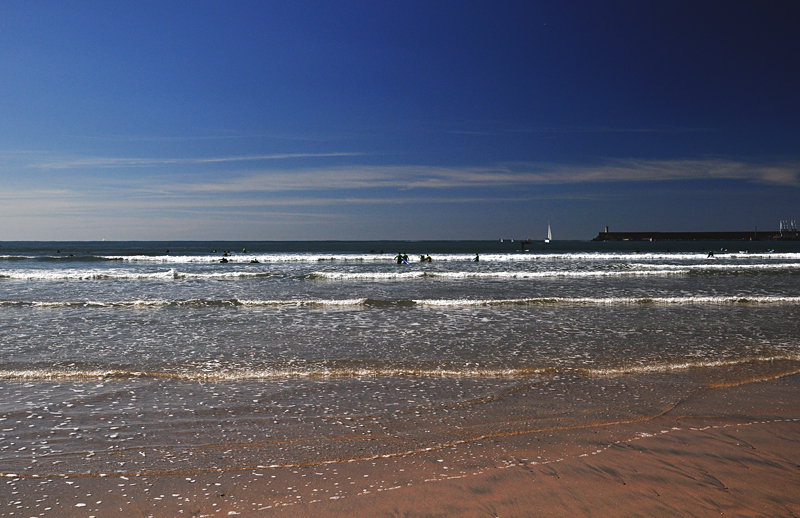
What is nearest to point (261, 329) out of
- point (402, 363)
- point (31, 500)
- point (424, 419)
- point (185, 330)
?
point (185, 330)

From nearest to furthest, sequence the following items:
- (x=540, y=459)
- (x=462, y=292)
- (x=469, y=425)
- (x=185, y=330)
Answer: (x=540, y=459)
(x=469, y=425)
(x=185, y=330)
(x=462, y=292)

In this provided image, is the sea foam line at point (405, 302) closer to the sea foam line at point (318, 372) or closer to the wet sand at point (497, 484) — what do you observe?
the sea foam line at point (318, 372)

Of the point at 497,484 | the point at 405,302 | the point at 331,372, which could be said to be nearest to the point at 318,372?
the point at 331,372

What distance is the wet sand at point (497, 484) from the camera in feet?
12.5

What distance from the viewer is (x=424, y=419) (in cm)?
586

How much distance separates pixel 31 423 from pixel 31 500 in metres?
2.25

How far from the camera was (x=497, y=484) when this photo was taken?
4.18 meters

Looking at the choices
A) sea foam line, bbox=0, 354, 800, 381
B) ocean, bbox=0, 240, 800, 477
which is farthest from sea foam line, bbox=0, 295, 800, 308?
sea foam line, bbox=0, 354, 800, 381

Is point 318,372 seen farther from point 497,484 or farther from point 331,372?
point 497,484

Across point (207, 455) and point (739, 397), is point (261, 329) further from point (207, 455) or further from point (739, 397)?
point (739, 397)

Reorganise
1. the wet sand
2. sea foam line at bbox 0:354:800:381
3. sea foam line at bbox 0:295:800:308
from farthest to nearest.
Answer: sea foam line at bbox 0:295:800:308 < sea foam line at bbox 0:354:800:381 < the wet sand

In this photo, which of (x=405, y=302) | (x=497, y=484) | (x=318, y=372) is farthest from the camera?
(x=405, y=302)

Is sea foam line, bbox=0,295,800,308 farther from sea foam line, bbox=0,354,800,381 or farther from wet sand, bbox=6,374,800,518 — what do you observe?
wet sand, bbox=6,374,800,518

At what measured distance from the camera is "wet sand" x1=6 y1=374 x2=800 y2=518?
3797mm
